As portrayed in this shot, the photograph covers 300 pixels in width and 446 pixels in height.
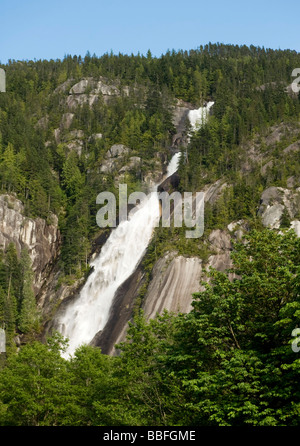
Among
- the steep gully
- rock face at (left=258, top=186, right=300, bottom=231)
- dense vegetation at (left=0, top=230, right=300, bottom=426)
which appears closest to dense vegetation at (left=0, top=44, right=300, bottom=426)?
dense vegetation at (left=0, top=230, right=300, bottom=426)

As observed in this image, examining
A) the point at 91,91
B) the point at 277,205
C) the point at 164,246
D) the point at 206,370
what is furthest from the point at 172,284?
the point at 91,91

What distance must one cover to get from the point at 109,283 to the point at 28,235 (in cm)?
2396

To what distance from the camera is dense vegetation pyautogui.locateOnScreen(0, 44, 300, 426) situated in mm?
26859

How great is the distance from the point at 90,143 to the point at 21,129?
1700 cm

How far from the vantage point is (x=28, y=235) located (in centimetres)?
10394

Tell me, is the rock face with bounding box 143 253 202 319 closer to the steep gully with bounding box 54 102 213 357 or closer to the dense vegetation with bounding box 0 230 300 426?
the steep gully with bounding box 54 102 213 357

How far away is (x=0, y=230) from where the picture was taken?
331ft

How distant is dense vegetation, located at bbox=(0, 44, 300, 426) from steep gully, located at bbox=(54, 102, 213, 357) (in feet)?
15.7

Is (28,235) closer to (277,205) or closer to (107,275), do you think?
(107,275)

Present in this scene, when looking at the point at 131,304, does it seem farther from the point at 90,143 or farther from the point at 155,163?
the point at 90,143

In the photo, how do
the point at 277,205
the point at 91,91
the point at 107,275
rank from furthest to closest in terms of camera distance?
the point at 91,91 → the point at 107,275 → the point at 277,205

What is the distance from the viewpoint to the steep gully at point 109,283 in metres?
79.8
